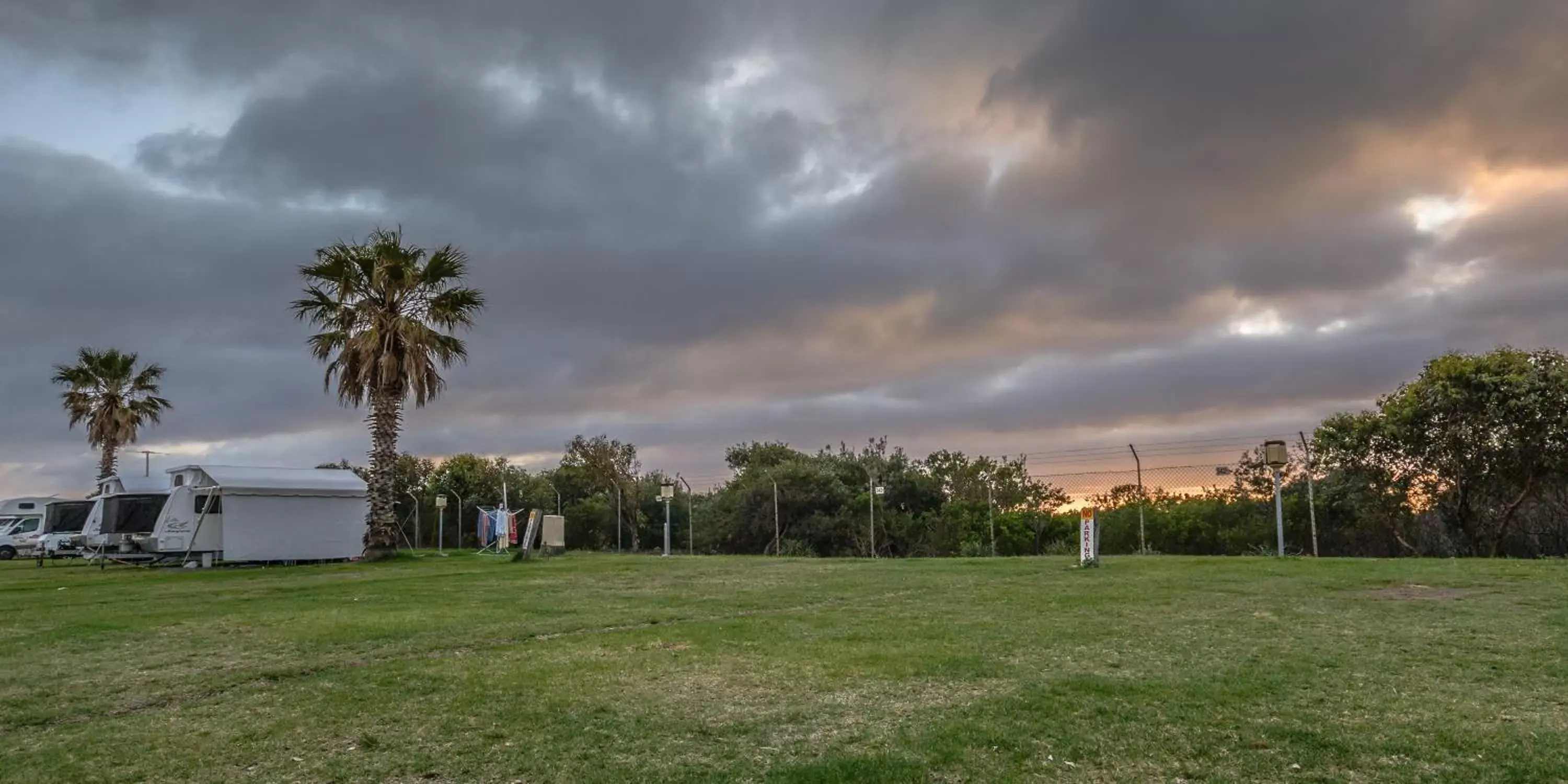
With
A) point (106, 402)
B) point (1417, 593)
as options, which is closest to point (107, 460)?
point (106, 402)

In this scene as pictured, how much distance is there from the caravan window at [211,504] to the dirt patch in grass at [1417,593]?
23871 millimetres

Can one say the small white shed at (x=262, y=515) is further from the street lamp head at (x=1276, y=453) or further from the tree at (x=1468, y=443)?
the tree at (x=1468, y=443)

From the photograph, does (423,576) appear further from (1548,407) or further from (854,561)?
(1548,407)

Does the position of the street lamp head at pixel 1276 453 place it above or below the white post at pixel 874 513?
above

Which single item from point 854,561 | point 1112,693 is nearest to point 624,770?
point 1112,693

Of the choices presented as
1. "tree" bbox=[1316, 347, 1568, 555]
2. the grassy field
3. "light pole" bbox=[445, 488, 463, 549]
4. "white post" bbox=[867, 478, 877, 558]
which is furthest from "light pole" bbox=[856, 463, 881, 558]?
"light pole" bbox=[445, 488, 463, 549]

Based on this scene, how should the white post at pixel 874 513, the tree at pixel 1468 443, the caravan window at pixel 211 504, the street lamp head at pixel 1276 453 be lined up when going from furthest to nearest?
the white post at pixel 874 513 → the caravan window at pixel 211 504 → the tree at pixel 1468 443 → the street lamp head at pixel 1276 453

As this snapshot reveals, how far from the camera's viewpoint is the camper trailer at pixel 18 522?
36281mm

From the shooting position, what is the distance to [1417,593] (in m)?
10.4

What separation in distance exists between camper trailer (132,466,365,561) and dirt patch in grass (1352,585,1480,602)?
23.6 metres

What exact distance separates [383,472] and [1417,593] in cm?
2408

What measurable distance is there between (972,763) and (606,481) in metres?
39.0

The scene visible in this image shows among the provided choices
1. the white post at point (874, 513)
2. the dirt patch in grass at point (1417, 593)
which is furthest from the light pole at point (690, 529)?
the dirt patch in grass at point (1417, 593)

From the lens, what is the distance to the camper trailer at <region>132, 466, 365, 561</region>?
22.6 meters
